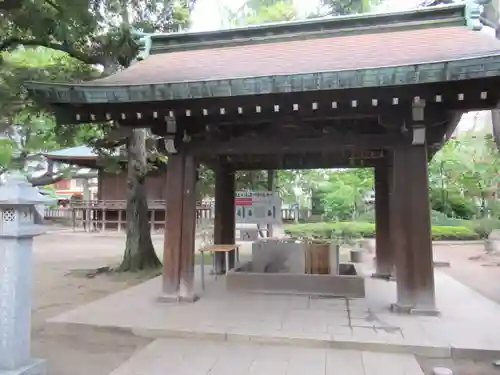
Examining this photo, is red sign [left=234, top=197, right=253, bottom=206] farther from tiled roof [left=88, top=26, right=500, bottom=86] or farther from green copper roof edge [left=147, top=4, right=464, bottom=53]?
green copper roof edge [left=147, top=4, right=464, bottom=53]

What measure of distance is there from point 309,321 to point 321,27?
16.7 ft

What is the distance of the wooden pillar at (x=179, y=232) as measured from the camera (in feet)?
20.7

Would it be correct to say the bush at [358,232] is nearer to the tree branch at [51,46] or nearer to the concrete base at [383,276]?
the concrete base at [383,276]

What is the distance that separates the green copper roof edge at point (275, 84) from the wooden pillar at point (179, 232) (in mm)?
1394

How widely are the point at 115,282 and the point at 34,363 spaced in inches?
215

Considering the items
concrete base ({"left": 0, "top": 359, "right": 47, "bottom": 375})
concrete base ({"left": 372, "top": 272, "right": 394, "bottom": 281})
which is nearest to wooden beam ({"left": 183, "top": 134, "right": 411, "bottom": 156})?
concrete base ({"left": 0, "top": 359, "right": 47, "bottom": 375})

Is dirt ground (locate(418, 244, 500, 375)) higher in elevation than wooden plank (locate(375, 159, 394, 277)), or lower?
lower

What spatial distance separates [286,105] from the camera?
5.21 m

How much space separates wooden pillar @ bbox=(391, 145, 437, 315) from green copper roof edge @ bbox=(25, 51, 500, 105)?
138 cm

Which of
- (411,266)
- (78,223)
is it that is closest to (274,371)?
(411,266)

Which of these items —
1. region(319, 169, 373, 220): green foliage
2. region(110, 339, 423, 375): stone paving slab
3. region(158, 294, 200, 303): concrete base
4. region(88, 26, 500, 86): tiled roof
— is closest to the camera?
region(110, 339, 423, 375): stone paving slab

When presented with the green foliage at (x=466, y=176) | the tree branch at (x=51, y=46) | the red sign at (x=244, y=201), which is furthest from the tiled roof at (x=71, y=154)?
the green foliage at (x=466, y=176)

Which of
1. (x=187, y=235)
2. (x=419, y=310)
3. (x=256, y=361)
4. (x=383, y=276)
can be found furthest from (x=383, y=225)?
(x=256, y=361)

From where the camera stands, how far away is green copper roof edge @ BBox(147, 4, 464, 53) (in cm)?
693
